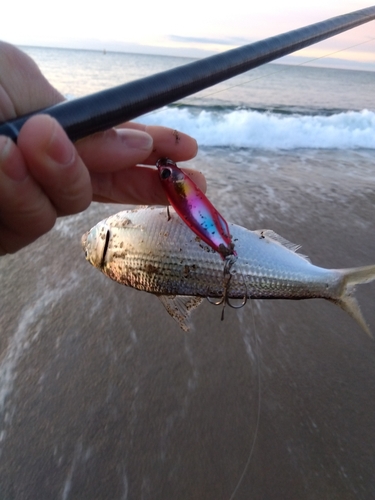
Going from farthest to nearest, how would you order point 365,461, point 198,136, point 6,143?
point 198,136 → point 365,461 → point 6,143

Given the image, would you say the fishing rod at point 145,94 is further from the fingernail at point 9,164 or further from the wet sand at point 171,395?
the wet sand at point 171,395

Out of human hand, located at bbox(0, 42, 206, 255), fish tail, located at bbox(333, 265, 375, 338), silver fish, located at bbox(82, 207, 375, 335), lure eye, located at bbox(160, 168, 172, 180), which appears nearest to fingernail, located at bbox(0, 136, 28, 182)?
human hand, located at bbox(0, 42, 206, 255)

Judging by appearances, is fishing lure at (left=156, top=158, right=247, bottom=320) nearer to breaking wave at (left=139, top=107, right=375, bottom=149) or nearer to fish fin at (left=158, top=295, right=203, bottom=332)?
fish fin at (left=158, top=295, right=203, bottom=332)

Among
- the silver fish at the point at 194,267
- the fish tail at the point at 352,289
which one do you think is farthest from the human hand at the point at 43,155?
the fish tail at the point at 352,289

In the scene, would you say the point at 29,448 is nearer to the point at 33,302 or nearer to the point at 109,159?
the point at 33,302

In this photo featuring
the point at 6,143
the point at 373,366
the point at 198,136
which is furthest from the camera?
the point at 198,136

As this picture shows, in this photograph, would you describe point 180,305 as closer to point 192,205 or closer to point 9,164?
point 192,205

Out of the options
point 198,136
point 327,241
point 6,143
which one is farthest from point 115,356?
point 198,136
